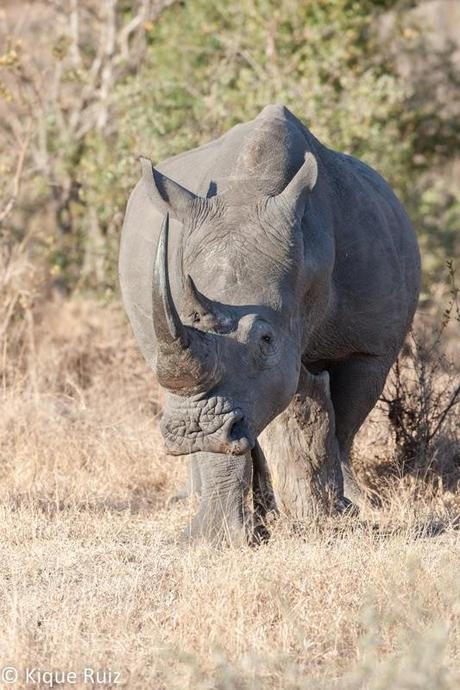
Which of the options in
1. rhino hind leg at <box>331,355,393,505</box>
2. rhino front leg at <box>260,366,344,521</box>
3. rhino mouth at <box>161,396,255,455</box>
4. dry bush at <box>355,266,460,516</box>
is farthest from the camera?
dry bush at <box>355,266,460,516</box>

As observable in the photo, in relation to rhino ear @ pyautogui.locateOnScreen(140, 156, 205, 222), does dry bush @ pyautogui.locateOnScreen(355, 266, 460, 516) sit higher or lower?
lower

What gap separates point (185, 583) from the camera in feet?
18.3

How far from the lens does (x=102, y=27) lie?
13.8 meters

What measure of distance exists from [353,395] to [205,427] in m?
1.93

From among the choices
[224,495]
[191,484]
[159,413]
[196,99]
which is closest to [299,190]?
[224,495]

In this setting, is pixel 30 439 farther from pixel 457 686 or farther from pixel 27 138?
pixel 457 686

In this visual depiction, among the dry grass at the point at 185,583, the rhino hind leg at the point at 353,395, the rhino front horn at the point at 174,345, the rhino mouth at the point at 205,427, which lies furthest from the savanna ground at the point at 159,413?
the rhino front horn at the point at 174,345

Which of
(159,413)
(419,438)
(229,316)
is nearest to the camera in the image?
(229,316)

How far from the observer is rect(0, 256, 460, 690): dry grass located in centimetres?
464

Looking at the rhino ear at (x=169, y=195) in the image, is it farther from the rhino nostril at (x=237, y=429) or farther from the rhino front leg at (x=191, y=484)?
the rhino front leg at (x=191, y=484)

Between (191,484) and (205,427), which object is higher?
(205,427)

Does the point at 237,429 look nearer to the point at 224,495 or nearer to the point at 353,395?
the point at 224,495

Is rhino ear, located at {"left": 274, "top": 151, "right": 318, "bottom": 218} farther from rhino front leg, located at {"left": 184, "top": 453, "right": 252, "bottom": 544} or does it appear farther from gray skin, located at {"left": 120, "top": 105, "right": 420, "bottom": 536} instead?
rhino front leg, located at {"left": 184, "top": 453, "right": 252, "bottom": 544}

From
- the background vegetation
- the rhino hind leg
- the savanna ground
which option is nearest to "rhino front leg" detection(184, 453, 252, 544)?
the savanna ground
